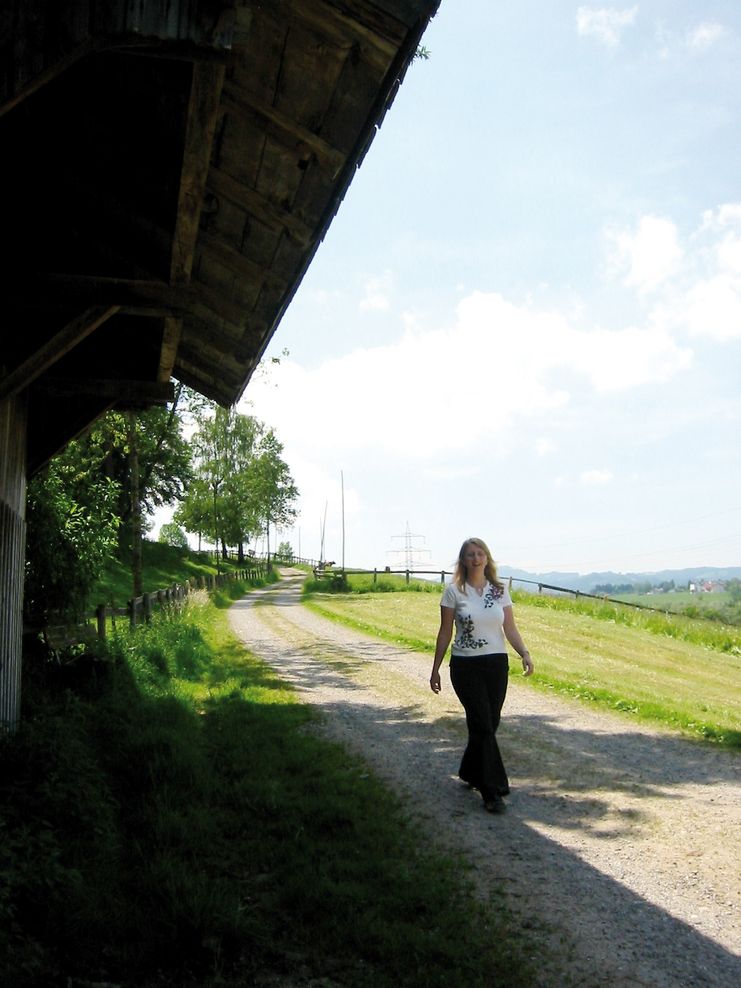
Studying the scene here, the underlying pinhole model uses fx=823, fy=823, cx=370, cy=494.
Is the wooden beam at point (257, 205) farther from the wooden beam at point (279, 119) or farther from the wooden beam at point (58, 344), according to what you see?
the wooden beam at point (58, 344)

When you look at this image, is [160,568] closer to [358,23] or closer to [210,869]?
[210,869]

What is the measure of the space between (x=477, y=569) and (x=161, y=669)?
6337 mm

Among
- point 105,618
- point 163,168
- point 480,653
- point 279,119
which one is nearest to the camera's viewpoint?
point 279,119

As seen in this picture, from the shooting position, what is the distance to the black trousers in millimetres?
6383

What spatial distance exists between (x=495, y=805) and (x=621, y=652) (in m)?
14.4

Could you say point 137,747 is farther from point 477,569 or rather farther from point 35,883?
point 477,569

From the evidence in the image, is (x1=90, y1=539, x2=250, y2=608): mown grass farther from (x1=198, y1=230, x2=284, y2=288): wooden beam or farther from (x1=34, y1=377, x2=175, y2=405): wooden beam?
(x1=198, y1=230, x2=284, y2=288): wooden beam

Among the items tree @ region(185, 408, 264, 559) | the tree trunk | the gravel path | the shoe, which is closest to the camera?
the gravel path

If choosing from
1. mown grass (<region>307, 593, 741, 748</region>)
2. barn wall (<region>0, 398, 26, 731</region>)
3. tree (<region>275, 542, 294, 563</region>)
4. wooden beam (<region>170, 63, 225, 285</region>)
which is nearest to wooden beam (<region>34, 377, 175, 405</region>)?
barn wall (<region>0, 398, 26, 731</region>)

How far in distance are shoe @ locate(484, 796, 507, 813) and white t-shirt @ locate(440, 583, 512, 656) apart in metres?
1.11

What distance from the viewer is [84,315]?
5.62 metres

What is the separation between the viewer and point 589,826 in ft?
19.2

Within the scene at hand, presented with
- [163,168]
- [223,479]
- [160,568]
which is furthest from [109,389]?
[223,479]

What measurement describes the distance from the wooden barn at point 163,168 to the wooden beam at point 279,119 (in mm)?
11
